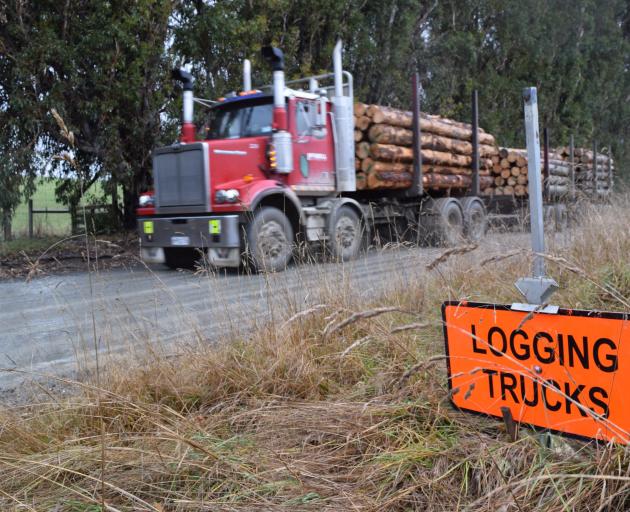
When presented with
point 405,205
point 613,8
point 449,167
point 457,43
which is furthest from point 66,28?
point 613,8

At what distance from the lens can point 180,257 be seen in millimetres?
10062

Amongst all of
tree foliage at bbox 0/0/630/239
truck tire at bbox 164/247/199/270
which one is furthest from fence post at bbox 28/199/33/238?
truck tire at bbox 164/247/199/270

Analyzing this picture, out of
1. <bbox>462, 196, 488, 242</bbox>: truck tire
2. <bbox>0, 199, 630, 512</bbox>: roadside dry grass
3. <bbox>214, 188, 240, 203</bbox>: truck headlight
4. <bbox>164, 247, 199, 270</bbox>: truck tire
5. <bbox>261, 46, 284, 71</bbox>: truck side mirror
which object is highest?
<bbox>261, 46, 284, 71</bbox>: truck side mirror

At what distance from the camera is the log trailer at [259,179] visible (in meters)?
8.84

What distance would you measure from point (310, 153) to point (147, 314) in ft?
17.5

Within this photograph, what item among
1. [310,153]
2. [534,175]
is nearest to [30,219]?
[310,153]

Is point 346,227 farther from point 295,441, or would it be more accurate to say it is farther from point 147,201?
point 295,441

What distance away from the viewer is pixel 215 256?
8766mm

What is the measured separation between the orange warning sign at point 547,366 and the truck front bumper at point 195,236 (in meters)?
6.28

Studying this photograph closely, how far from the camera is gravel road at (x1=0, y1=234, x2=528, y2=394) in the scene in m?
3.61

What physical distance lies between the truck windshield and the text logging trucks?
0.05 ft

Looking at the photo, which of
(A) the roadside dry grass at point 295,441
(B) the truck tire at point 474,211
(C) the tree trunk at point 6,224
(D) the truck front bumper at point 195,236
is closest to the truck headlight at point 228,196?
(D) the truck front bumper at point 195,236

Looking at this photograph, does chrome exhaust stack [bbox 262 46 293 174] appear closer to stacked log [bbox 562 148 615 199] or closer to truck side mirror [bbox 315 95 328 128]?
truck side mirror [bbox 315 95 328 128]

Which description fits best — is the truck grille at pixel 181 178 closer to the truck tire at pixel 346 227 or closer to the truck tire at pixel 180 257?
the truck tire at pixel 180 257
